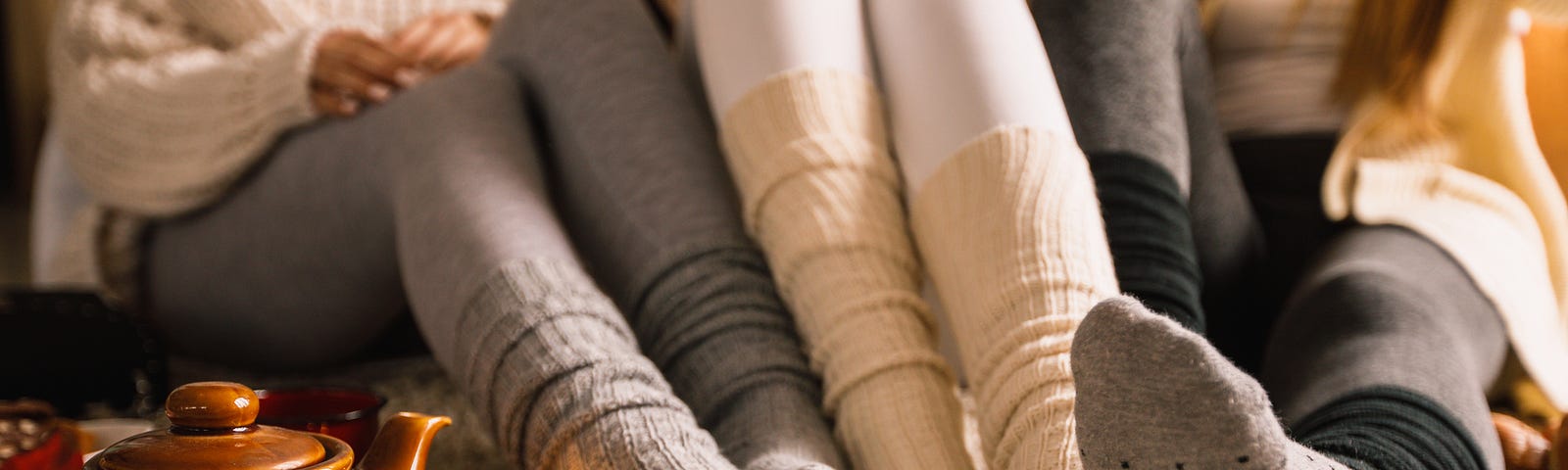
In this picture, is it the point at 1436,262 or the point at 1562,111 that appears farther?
the point at 1562,111

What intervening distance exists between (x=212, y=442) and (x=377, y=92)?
497 mm

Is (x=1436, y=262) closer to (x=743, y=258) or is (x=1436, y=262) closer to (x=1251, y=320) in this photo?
(x=1251, y=320)

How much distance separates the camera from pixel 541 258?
60 cm

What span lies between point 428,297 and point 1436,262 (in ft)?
2.07

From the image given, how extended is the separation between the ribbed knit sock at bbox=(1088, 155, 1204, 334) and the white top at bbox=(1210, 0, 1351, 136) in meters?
0.48

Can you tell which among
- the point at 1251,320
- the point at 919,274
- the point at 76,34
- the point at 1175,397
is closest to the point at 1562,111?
the point at 1251,320

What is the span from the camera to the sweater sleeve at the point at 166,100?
854 mm

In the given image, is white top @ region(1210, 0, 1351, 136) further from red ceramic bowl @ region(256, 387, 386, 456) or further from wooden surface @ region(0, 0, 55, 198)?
wooden surface @ region(0, 0, 55, 198)

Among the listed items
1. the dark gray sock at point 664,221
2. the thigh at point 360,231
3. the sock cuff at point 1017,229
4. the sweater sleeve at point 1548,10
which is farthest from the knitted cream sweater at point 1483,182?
the thigh at point 360,231

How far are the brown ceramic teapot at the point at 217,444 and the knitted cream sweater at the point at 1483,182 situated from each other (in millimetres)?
718

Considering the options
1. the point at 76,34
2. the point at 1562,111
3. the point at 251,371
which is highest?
the point at 76,34

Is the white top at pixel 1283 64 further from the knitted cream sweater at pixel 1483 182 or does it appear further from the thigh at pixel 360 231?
the thigh at pixel 360 231

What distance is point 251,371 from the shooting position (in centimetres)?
95

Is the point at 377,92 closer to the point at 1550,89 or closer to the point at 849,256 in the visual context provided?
the point at 849,256
